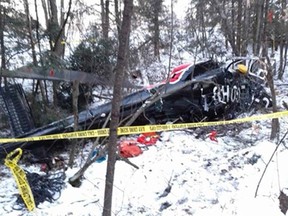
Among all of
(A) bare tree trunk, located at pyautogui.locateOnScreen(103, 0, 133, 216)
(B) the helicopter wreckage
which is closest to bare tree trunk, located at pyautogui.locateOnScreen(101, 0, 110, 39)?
(B) the helicopter wreckage

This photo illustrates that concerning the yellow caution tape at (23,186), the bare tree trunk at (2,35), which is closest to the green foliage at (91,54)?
the bare tree trunk at (2,35)

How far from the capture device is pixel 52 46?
829 cm

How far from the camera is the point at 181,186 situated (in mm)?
4648

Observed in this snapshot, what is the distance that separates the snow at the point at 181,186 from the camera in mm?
3996

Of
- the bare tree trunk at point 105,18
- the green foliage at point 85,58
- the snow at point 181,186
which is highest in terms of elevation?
the bare tree trunk at point 105,18

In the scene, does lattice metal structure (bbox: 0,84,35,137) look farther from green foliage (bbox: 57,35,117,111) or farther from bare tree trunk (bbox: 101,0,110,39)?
bare tree trunk (bbox: 101,0,110,39)

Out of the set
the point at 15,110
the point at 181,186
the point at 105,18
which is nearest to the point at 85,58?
the point at 105,18

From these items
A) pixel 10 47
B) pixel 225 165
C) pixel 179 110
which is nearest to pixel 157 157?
pixel 225 165

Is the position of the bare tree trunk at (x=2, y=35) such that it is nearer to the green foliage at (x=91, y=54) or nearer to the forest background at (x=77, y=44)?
the forest background at (x=77, y=44)

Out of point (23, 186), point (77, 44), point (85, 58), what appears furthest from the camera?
point (77, 44)

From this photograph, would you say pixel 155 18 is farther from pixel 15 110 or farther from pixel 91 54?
pixel 15 110

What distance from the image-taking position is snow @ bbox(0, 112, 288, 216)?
3996 mm

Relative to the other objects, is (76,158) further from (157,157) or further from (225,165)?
(225,165)

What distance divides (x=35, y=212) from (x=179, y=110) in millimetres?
4142
